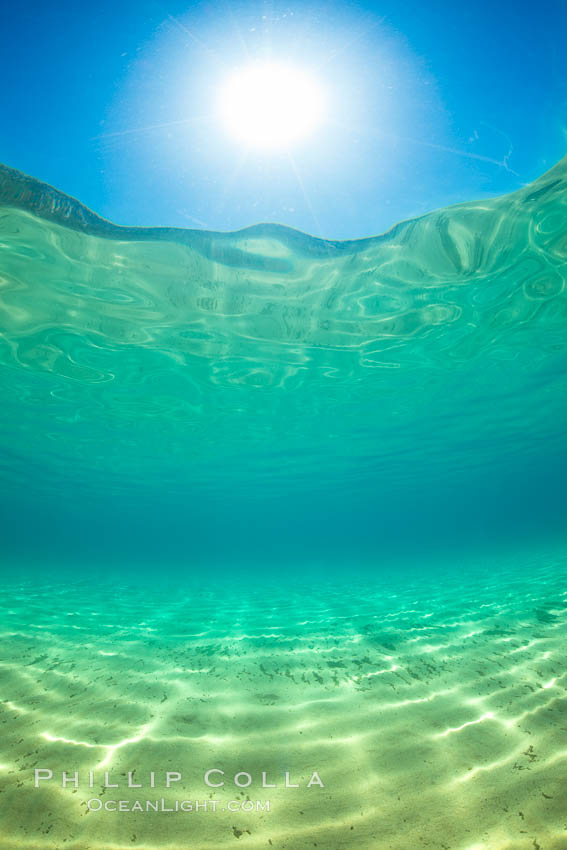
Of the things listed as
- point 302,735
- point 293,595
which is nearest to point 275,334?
point 293,595

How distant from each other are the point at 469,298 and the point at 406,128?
6622 mm

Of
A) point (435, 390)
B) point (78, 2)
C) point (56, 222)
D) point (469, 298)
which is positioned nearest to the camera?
point (78, 2)

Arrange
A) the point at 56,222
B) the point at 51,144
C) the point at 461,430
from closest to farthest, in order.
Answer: the point at 51,144, the point at 56,222, the point at 461,430

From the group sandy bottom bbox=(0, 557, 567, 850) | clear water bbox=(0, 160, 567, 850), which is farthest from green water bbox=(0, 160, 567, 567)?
sandy bottom bbox=(0, 557, 567, 850)

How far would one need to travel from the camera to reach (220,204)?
7.67 meters

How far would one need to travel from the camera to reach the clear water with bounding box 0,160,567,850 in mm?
2457

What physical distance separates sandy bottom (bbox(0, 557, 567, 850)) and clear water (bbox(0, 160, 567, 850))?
0.08 feet

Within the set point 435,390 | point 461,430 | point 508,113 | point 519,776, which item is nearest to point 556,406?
point 461,430

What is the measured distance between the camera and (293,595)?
1401 cm

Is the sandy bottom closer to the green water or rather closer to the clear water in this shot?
the clear water

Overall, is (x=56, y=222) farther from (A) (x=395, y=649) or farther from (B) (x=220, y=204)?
(A) (x=395, y=649)

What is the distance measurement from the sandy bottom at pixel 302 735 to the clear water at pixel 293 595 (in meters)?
0.02

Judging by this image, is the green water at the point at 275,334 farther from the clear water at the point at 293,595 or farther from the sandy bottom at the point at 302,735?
the sandy bottom at the point at 302,735

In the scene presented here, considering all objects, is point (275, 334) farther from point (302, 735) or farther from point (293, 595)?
point (302, 735)
